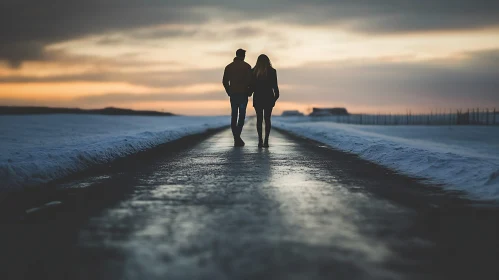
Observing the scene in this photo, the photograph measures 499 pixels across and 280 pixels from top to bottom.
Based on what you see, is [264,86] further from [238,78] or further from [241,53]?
[241,53]

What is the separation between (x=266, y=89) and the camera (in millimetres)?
13320

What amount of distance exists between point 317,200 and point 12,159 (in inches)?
251

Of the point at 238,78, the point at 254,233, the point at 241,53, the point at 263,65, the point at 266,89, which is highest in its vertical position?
the point at 241,53

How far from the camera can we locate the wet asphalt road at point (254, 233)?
9.09ft

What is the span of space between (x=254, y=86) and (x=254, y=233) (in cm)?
1012

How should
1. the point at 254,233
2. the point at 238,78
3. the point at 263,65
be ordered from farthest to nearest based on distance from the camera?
the point at 238,78
the point at 263,65
the point at 254,233

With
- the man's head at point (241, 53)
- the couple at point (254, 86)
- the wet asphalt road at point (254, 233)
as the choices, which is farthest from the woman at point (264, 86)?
the wet asphalt road at point (254, 233)

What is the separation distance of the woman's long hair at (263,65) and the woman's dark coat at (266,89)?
9 cm

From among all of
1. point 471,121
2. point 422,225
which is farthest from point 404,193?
point 471,121

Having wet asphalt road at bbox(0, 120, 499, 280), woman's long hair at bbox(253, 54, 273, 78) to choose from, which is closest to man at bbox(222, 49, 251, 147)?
woman's long hair at bbox(253, 54, 273, 78)

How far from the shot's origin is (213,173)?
24.3 ft

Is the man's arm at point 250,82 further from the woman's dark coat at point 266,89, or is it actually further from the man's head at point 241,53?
the man's head at point 241,53

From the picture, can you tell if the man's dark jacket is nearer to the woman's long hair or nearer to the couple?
the couple

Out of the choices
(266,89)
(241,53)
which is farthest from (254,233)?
(241,53)
